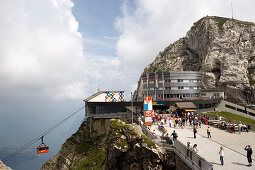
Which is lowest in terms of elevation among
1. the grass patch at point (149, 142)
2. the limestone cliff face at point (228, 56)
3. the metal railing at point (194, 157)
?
the grass patch at point (149, 142)

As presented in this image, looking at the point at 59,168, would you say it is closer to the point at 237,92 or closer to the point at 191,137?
the point at 191,137

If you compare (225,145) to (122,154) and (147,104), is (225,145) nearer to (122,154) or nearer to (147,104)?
(147,104)

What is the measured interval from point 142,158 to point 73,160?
2516 cm

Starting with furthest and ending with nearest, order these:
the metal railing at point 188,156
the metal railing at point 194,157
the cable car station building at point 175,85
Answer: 1. the cable car station building at point 175,85
2. the metal railing at point 188,156
3. the metal railing at point 194,157

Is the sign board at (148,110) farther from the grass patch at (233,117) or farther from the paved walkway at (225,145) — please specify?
the grass patch at (233,117)

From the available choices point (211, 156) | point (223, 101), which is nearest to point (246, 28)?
point (223, 101)

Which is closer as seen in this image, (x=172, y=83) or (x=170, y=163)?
(x=170, y=163)

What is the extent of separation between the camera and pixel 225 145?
1788cm

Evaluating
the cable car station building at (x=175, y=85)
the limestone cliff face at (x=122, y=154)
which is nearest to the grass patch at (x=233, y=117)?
the cable car station building at (x=175, y=85)

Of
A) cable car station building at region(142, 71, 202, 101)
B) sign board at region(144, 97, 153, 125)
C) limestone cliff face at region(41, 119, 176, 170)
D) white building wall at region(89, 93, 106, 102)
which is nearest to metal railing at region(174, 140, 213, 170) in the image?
limestone cliff face at region(41, 119, 176, 170)

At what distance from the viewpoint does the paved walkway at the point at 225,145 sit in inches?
537

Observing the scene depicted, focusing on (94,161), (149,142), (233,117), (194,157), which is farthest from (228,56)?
(194,157)

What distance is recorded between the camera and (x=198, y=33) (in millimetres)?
87812

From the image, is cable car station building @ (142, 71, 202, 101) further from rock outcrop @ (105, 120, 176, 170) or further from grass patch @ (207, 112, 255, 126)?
rock outcrop @ (105, 120, 176, 170)
